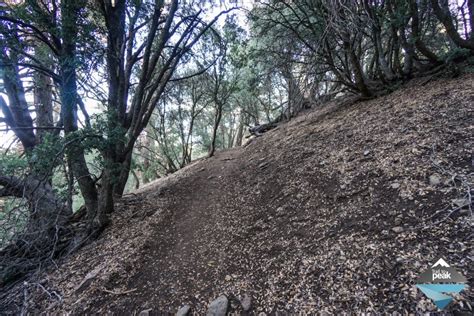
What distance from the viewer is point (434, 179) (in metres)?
2.04

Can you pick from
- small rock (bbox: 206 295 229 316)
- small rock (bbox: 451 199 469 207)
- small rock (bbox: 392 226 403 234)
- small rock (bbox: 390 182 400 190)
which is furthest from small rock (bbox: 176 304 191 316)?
small rock (bbox: 451 199 469 207)

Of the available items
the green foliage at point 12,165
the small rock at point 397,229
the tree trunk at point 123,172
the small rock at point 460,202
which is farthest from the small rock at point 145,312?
the small rock at point 460,202

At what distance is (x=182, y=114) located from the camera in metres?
9.29

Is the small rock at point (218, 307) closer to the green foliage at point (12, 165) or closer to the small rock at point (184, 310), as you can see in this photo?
the small rock at point (184, 310)

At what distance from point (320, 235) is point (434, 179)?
114 centimetres

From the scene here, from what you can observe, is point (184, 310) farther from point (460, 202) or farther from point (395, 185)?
point (460, 202)

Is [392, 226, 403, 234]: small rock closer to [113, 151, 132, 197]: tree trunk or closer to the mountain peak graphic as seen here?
the mountain peak graphic

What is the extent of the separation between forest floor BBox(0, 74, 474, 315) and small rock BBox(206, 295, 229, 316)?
0.05 metres

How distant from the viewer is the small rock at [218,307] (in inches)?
71.7

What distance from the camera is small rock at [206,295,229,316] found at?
1.82m

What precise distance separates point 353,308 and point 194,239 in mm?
1982

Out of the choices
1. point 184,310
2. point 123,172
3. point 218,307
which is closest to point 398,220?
point 218,307

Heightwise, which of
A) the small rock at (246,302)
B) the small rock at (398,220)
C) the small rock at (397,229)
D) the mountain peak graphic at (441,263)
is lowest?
the small rock at (246,302)

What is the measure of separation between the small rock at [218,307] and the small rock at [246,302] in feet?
0.45
